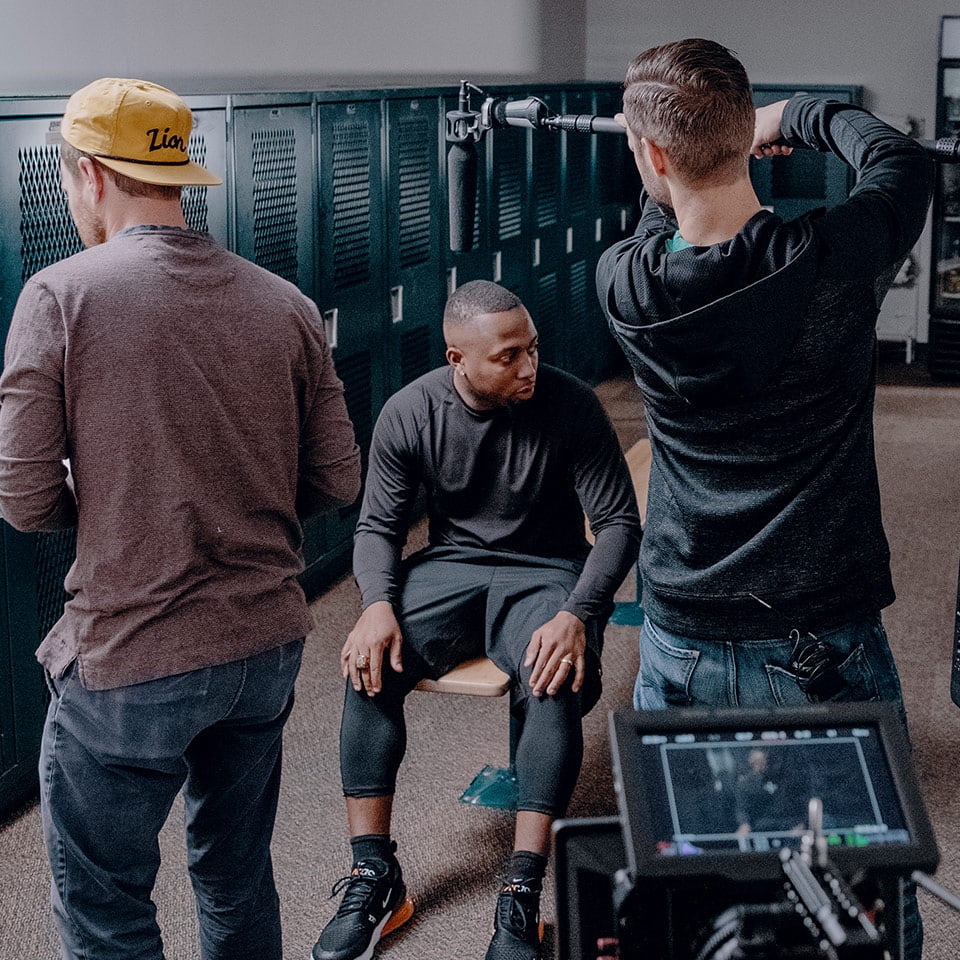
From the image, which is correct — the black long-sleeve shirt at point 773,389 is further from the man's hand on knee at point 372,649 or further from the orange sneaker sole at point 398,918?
the orange sneaker sole at point 398,918

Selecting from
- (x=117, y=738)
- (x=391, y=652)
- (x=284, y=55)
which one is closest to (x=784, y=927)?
(x=117, y=738)

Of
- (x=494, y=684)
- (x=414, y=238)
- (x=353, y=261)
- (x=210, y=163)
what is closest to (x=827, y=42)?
(x=414, y=238)

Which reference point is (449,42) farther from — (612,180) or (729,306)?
(729,306)

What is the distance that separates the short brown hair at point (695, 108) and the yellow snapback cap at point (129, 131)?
576mm

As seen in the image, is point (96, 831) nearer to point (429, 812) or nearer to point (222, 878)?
point (222, 878)

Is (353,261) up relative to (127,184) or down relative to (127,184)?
down

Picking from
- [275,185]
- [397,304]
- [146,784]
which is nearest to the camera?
[146,784]

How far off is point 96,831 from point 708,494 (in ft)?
2.83

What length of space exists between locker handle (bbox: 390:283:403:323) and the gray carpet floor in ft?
3.00

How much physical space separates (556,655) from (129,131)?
123 centimetres

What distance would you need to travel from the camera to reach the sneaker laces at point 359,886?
233 cm

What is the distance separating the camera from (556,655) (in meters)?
2.38

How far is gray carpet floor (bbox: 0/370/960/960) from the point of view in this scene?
7.83 feet

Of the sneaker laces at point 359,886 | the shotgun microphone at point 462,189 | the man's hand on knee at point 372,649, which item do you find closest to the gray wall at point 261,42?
the shotgun microphone at point 462,189
